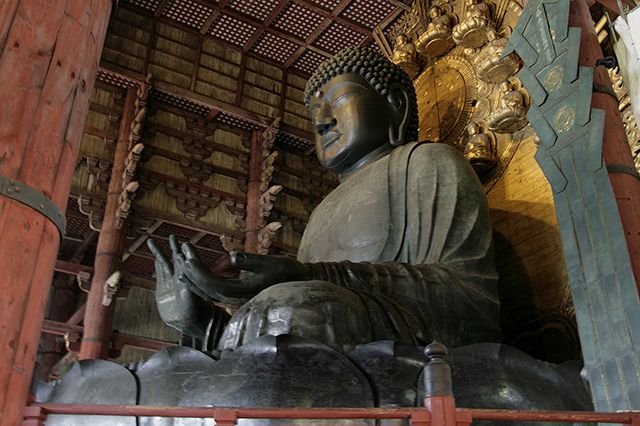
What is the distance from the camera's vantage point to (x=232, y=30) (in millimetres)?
7992

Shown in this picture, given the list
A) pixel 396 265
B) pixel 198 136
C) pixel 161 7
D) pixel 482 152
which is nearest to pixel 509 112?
pixel 482 152

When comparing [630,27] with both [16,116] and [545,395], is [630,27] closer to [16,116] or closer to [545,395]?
[545,395]

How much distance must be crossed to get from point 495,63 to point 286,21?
471cm

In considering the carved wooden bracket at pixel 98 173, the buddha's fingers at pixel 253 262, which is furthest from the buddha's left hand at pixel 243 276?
the carved wooden bracket at pixel 98 173

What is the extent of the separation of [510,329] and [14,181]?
2360 mm

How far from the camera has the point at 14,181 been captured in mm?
1255

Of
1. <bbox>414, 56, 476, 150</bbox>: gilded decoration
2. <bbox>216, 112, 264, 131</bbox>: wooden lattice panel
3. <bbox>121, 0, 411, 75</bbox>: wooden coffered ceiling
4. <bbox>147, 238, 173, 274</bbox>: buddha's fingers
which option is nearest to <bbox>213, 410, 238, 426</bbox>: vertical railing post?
<bbox>147, 238, 173, 274</bbox>: buddha's fingers

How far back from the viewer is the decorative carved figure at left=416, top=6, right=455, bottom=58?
388 cm

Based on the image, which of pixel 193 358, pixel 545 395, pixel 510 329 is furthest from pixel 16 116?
pixel 510 329

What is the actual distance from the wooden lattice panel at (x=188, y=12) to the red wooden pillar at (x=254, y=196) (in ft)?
4.78

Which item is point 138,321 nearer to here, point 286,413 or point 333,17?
point 333,17

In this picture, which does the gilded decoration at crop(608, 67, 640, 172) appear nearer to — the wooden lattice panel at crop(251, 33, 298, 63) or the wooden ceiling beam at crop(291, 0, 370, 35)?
the wooden ceiling beam at crop(291, 0, 370, 35)

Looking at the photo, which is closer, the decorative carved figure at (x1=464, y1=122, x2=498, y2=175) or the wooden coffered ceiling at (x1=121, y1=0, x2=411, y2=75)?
the decorative carved figure at (x1=464, y1=122, x2=498, y2=175)

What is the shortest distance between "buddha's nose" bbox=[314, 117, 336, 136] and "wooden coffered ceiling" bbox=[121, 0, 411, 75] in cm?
415
